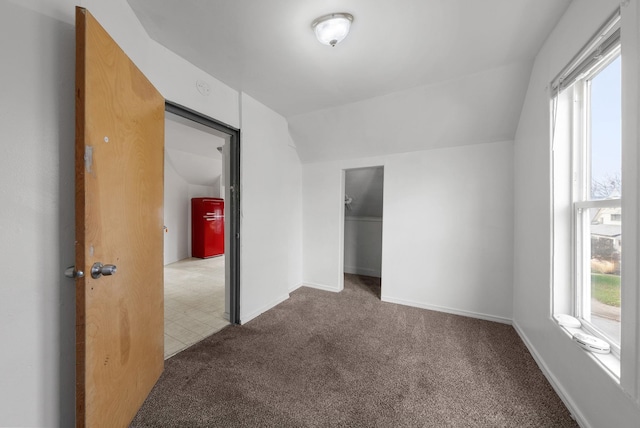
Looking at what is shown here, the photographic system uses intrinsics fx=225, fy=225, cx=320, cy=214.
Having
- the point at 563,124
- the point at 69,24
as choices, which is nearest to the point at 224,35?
the point at 69,24

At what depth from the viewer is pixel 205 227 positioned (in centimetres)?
523

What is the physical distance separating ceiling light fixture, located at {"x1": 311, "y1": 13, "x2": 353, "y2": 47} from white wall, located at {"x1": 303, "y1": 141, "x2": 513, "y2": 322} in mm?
1709

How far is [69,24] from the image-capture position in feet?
3.20

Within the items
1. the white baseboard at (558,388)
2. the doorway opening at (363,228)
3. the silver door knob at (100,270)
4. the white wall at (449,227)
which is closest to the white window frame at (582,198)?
the white baseboard at (558,388)

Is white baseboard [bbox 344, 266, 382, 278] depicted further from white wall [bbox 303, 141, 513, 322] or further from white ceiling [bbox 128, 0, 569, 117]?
white ceiling [bbox 128, 0, 569, 117]

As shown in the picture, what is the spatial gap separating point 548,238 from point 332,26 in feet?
6.52

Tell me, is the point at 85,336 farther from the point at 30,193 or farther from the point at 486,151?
the point at 486,151

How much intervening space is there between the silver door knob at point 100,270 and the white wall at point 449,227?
2.53m

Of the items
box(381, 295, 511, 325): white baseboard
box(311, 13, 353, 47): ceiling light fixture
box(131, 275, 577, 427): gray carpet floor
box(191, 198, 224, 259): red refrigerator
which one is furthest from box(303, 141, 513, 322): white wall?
box(191, 198, 224, 259): red refrigerator

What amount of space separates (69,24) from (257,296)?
2.34 metres

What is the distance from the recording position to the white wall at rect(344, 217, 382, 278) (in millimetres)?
4016

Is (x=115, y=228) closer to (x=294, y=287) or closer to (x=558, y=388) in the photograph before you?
(x=294, y=287)

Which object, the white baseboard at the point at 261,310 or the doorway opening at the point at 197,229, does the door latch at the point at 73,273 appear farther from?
the white baseboard at the point at 261,310

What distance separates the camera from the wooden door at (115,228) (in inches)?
35.2
